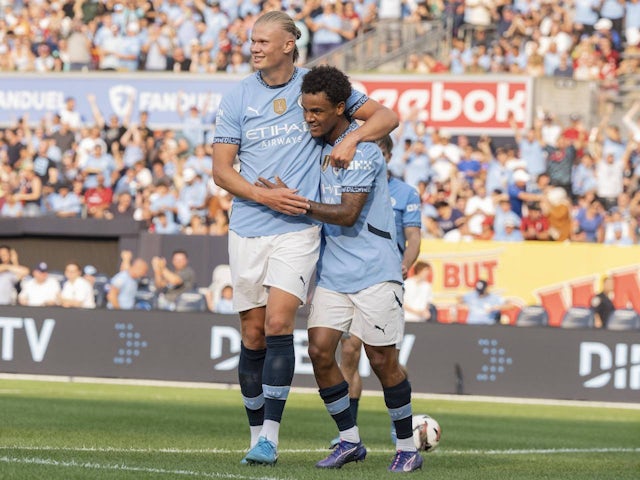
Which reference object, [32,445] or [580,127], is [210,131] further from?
[32,445]

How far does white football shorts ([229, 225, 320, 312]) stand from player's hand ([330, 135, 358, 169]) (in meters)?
0.44

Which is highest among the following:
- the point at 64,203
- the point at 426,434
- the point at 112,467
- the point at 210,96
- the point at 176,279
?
the point at 210,96

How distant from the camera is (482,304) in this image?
21172mm

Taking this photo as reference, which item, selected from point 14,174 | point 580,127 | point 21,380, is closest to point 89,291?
point 21,380

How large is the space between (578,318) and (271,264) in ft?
41.1

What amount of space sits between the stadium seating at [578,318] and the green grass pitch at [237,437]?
5.64ft

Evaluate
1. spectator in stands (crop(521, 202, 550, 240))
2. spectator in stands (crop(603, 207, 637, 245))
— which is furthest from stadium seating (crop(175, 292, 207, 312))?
spectator in stands (crop(603, 207, 637, 245))

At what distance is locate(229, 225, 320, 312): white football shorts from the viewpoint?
7.96 metres

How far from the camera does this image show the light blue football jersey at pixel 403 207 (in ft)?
34.3

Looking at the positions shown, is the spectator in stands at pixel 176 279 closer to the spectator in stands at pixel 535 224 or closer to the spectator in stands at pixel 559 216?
the spectator in stands at pixel 535 224

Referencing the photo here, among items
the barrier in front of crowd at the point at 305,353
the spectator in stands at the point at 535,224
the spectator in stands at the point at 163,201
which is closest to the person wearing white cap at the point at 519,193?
the spectator in stands at the point at 535,224

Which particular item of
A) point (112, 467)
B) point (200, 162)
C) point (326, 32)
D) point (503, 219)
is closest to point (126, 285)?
point (200, 162)

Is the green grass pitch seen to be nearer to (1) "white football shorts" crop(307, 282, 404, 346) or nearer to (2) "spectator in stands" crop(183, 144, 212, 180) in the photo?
(1) "white football shorts" crop(307, 282, 404, 346)

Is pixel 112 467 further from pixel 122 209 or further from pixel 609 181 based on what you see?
pixel 609 181
